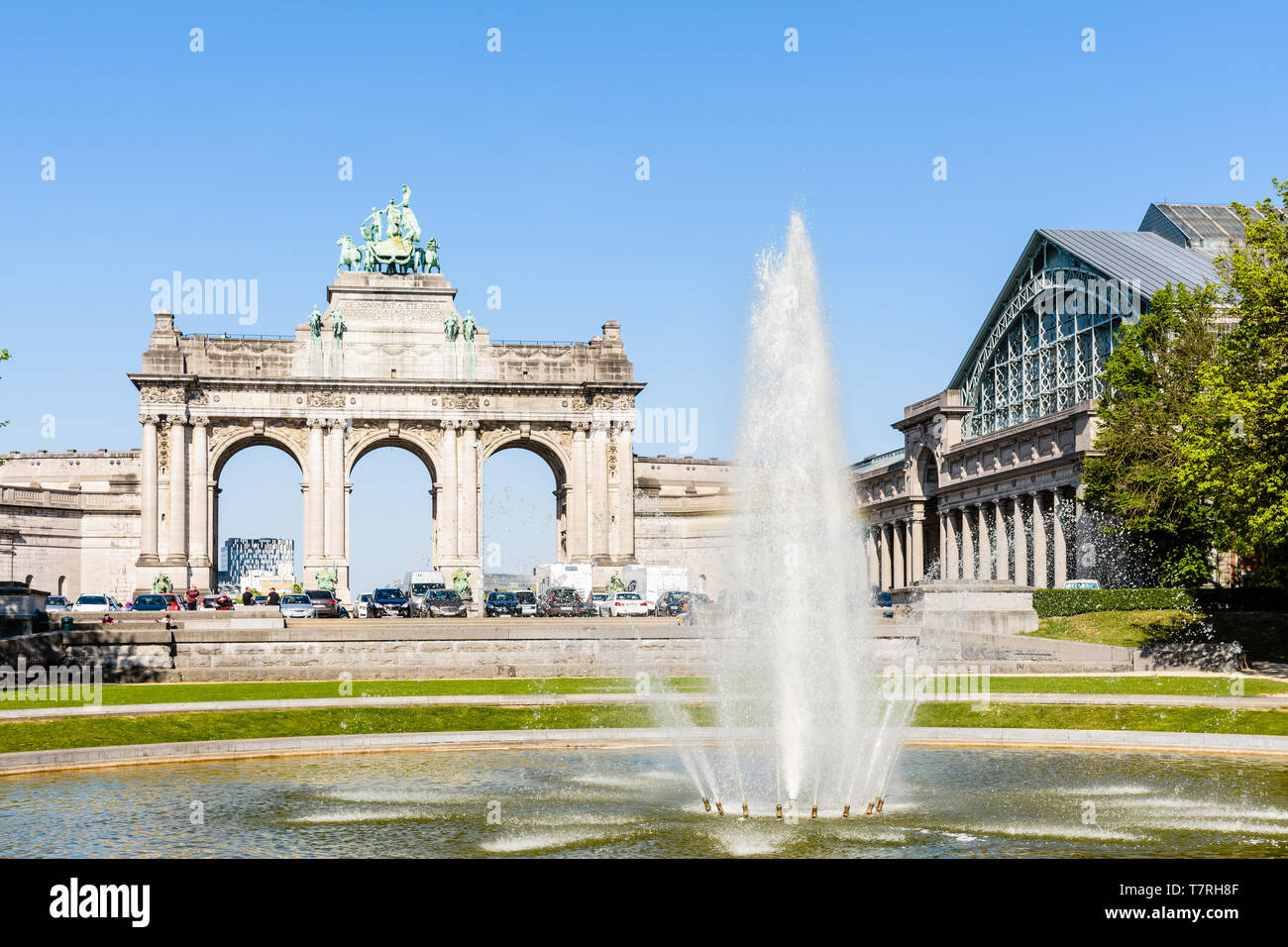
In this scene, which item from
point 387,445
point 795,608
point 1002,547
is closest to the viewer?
point 795,608

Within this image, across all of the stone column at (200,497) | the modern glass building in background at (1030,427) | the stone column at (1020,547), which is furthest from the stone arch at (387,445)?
the stone column at (1020,547)

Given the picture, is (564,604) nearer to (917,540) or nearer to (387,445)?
(387,445)

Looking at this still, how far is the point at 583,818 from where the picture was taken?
17578mm

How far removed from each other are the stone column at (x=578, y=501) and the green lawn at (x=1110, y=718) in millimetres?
67343

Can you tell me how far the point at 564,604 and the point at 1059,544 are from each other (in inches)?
1112

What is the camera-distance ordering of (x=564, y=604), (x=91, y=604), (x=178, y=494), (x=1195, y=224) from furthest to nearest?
(x=1195, y=224) < (x=178, y=494) < (x=564, y=604) < (x=91, y=604)

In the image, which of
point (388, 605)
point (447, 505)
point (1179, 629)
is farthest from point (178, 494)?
point (1179, 629)

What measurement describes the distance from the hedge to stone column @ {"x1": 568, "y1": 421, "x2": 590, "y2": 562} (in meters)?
44.2

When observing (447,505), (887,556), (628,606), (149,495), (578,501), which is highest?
(149,495)

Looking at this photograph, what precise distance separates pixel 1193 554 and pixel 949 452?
3812cm

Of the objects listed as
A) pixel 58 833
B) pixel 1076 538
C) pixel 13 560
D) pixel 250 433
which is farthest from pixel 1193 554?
pixel 13 560

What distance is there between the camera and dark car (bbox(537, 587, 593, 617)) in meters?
72.2

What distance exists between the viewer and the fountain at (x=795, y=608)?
773 inches

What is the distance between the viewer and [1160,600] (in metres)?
53.4
